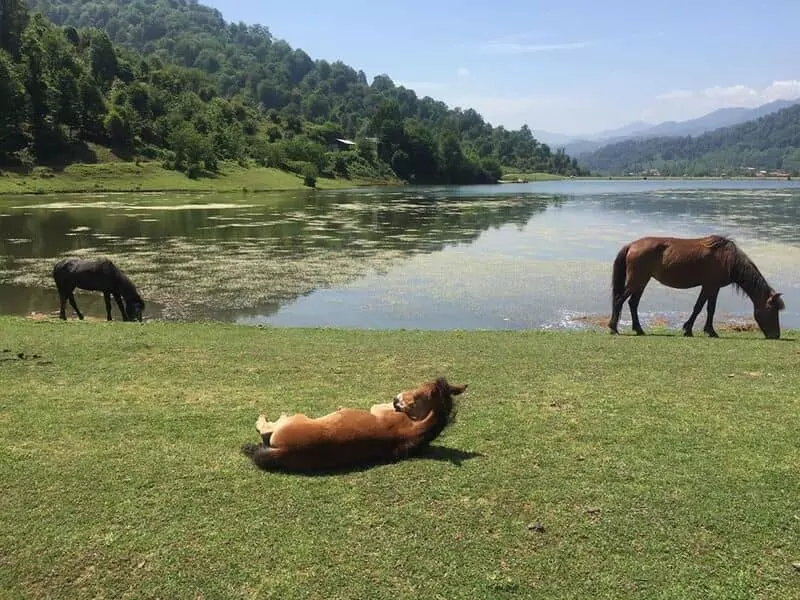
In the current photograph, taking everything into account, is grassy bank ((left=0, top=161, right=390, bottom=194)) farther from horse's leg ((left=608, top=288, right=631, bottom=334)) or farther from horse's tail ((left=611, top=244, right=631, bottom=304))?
horse's leg ((left=608, top=288, right=631, bottom=334))

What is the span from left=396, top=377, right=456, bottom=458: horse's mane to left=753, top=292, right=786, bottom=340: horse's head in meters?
11.5

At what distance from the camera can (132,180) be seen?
82.8 meters

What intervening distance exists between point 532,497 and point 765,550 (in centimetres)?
172

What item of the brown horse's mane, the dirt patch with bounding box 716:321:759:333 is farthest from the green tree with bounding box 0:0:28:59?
the brown horse's mane

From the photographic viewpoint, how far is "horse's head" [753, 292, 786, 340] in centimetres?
1424

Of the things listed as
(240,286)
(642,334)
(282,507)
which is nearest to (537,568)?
(282,507)

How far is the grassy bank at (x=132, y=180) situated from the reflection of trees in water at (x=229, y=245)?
25.1 metres

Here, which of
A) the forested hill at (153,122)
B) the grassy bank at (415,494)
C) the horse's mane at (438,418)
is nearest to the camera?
the grassy bank at (415,494)

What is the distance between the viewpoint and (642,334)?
1505cm

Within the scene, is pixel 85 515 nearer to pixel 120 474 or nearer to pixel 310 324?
pixel 120 474

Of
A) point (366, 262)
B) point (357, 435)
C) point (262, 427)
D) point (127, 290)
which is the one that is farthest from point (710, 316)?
point (366, 262)

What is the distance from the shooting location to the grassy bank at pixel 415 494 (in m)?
4.26

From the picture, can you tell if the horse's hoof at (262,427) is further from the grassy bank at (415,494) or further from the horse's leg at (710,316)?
the horse's leg at (710,316)

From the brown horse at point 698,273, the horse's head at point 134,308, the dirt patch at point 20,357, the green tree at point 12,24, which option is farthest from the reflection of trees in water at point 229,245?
the green tree at point 12,24
